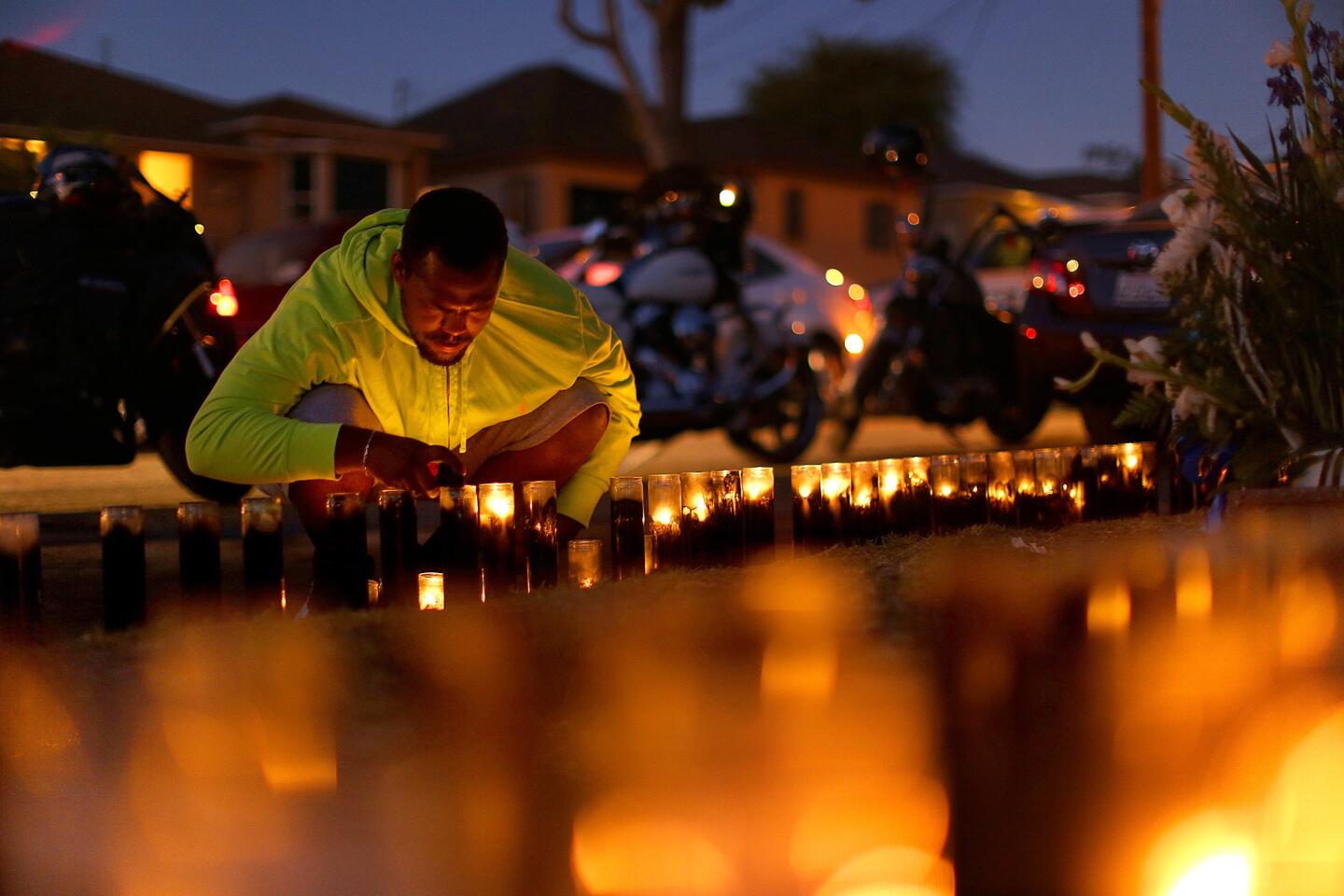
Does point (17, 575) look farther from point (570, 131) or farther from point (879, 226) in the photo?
point (879, 226)

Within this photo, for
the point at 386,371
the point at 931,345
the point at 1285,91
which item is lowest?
the point at 386,371

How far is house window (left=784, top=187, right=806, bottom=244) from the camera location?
39406mm

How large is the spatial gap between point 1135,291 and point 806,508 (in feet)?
16.8

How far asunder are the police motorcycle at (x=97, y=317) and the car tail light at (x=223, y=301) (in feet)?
0.07

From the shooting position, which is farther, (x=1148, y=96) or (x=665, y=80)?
(x=665, y=80)

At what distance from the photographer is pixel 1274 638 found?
332cm

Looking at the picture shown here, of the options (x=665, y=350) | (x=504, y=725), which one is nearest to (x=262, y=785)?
(x=504, y=725)

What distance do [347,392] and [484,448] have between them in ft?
1.92

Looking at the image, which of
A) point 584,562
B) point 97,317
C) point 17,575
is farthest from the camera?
point 97,317

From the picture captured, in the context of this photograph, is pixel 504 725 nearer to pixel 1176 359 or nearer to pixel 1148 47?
pixel 1176 359

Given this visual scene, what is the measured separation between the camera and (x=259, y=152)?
2988 centimetres

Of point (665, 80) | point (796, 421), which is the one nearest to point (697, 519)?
point (796, 421)

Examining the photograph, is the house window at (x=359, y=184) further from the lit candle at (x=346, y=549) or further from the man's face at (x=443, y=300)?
the lit candle at (x=346, y=549)

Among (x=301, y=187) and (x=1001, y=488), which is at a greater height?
(x=301, y=187)
